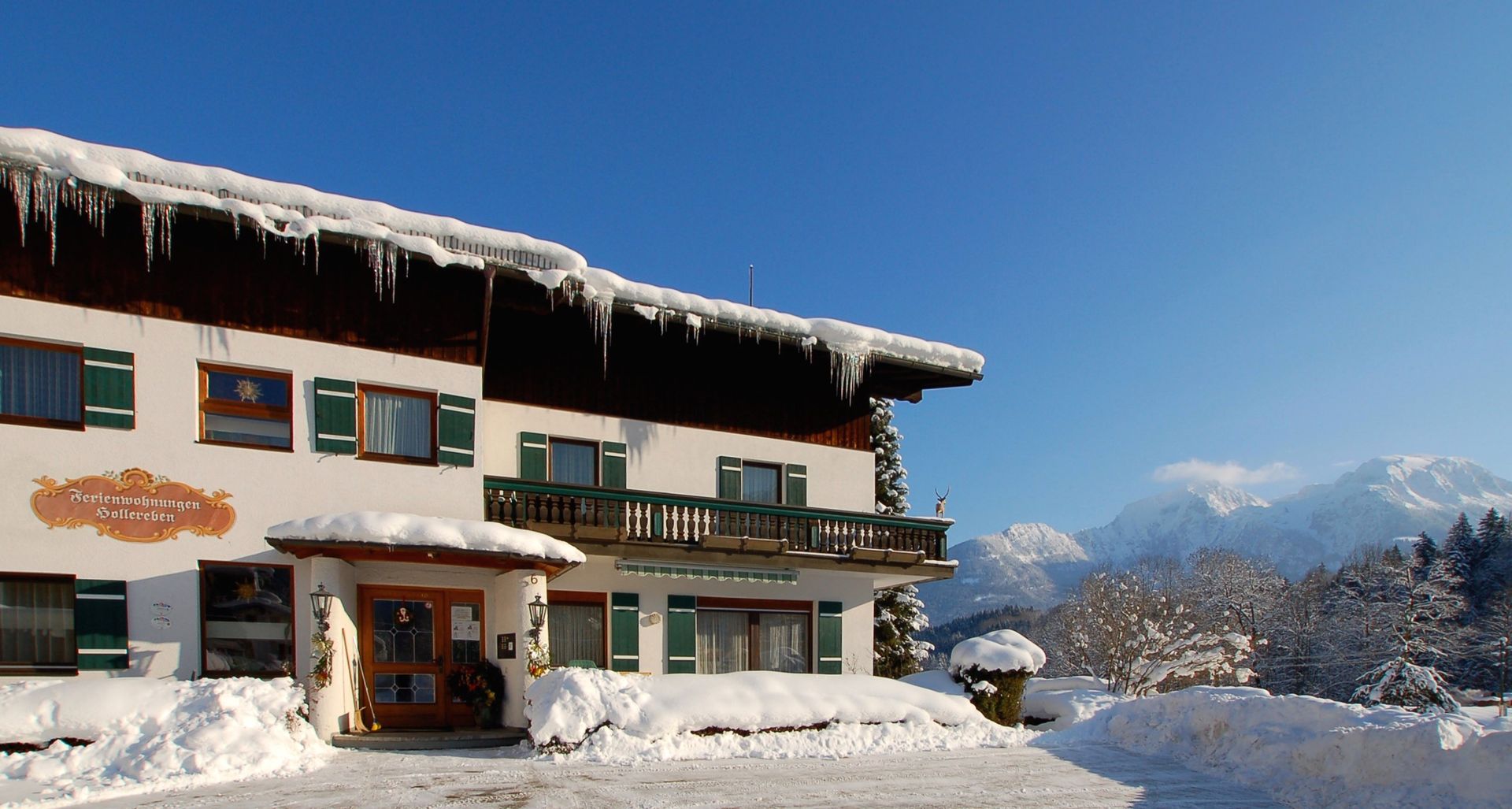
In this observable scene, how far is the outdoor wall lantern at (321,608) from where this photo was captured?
1273 cm

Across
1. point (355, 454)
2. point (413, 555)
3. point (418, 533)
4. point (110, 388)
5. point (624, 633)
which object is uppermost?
point (110, 388)

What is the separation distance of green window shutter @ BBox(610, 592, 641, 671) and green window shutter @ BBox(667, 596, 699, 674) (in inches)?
23.4

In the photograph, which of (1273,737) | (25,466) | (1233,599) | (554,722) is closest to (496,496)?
(554,722)

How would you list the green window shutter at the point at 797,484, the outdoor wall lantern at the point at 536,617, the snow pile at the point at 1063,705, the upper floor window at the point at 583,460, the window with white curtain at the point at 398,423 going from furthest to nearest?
the green window shutter at the point at 797,484 < the snow pile at the point at 1063,705 < the upper floor window at the point at 583,460 < the window with white curtain at the point at 398,423 < the outdoor wall lantern at the point at 536,617

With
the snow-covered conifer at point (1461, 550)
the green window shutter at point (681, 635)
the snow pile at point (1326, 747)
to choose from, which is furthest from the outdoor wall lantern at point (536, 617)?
the snow-covered conifer at point (1461, 550)

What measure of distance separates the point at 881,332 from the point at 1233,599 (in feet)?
157

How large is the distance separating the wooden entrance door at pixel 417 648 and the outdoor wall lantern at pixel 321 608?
1537 millimetres

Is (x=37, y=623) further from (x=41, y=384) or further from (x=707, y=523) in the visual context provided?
(x=707, y=523)

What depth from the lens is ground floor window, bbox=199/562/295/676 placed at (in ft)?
43.0

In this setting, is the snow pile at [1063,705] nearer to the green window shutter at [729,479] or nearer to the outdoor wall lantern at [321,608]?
the green window shutter at [729,479]

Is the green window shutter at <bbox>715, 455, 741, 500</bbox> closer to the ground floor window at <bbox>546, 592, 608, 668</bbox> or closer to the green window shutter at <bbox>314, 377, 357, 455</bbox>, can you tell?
the ground floor window at <bbox>546, 592, 608, 668</bbox>

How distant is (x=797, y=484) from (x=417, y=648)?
812cm

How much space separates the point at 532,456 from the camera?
17.1m

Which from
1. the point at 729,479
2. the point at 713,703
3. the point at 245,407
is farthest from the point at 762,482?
the point at 245,407
